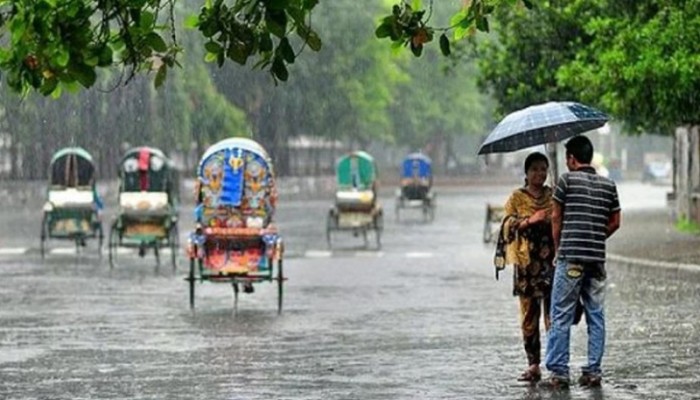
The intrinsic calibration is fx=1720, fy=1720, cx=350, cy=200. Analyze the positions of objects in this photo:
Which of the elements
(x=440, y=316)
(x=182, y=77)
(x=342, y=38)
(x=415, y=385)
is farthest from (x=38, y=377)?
(x=342, y=38)

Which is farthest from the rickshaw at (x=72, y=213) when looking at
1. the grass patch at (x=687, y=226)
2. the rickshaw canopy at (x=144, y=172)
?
the grass patch at (x=687, y=226)

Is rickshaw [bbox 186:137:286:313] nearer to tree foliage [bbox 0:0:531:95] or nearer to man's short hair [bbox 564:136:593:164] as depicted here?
man's short hair [bbox 564:136:593:164]

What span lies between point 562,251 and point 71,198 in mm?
19138

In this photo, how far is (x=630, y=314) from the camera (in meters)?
18.6

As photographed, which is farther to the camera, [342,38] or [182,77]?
[342,38]

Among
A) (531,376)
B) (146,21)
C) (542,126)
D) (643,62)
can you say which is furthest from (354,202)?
(146,21)

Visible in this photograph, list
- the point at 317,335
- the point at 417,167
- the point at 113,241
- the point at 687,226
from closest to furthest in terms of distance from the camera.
→ the point at 317,335 < the point at 113,241 < the point at 687,226 < the point at 417,167

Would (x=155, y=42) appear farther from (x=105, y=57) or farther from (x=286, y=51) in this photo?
(x=286, y=51)

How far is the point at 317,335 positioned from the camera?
16.9 meters

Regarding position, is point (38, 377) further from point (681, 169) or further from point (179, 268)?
point (681, 169)

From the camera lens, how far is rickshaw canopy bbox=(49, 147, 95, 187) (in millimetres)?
31594

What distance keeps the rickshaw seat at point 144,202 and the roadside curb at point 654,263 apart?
7.38m

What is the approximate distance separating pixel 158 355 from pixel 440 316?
460 centimetres

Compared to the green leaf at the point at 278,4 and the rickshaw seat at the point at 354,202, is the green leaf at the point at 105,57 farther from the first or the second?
the rickshaw seat at the point at 354,202
